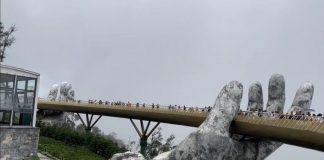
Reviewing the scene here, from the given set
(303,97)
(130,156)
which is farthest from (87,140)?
(303,97)

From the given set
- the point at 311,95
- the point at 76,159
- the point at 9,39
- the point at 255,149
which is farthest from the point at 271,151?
the point at 9,39

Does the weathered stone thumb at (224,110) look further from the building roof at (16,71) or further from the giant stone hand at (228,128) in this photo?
the building roof at (16,71)

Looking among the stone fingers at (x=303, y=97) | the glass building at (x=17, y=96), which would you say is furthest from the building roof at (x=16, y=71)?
the stone fingers at (x=303, y=97)

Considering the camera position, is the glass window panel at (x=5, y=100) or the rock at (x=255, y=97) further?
the rock at (x=255, y=97)

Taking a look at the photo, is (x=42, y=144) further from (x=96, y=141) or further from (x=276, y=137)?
(x=276, y=137)

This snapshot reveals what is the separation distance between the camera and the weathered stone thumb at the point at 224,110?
91.2 feet

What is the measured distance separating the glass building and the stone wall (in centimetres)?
52

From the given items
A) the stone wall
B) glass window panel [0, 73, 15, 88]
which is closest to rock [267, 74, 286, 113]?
the stone wall

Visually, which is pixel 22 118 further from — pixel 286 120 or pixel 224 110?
pixel 286 120

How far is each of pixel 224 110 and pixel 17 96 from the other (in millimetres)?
12599

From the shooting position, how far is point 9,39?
69.8m

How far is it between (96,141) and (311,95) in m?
18.5

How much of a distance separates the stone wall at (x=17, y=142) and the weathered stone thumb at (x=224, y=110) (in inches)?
407

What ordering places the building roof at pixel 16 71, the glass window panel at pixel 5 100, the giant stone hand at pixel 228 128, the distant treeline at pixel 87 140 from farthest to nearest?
the distant treeline at pixel 87 140, the giant stone hand at pixel 228 128, the glass window panel at pixel 5 100, the building roof at pixel 16 71
